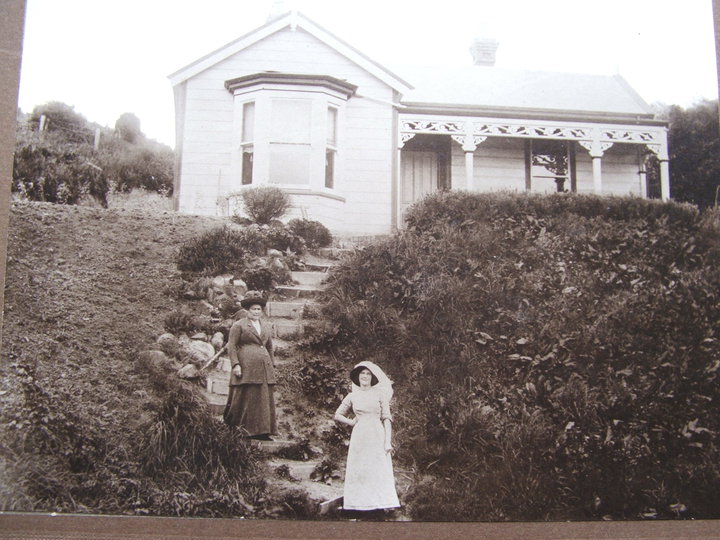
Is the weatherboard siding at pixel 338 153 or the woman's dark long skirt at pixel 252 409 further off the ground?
the weatherboard siding at pixel 338 153

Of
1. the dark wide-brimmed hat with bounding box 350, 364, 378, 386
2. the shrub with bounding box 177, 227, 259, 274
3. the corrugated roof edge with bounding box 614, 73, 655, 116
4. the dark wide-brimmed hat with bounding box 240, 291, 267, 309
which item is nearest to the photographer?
the dark wide-brimmed hat with bounding box 350, 364, 378, 386

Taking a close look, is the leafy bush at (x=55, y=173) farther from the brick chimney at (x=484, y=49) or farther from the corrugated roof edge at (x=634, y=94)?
the corrugated roof edge at (x=634, y=94)

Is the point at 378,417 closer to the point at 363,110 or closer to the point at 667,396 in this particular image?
the point at 667,396

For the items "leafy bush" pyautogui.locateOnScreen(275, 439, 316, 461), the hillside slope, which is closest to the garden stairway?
"leafy bush" pyautogui.locateOnScreen(275, 439, 316, 461)

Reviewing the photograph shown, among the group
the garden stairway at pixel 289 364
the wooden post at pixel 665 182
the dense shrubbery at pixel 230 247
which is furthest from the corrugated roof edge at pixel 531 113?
the garden stairway at pixel 289 364

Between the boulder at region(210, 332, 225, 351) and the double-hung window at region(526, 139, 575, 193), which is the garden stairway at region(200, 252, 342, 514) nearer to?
the boulder at region(210, 332, 225, 351)

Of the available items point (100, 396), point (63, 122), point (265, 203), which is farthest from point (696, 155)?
point (63, 122)

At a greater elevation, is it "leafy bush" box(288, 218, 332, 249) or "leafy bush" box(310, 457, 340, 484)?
"leafy bush" box(288, 218, 332, 249)

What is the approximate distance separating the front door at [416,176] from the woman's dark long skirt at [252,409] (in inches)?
70.6

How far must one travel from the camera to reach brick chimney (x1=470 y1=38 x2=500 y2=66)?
15.0ft

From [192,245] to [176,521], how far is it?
190 cm

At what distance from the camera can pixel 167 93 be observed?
445 centimetres

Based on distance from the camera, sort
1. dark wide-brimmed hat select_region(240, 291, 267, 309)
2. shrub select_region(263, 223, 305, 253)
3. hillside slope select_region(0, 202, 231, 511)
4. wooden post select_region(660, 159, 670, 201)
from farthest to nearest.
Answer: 1. wooden post select_region(660, 159, 670, 201)
2. shrub select_region(263, 223, 305, 253)
3. dark wide-brimmed hat select_region(240, 291, 267, 309)
4. hillside slope select_region(0, 202, 231, 511)

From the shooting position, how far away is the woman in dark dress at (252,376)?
359cm
